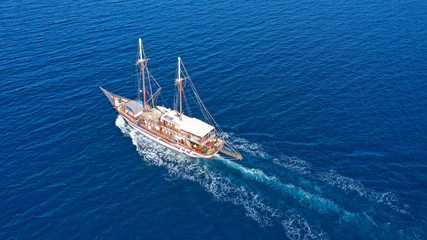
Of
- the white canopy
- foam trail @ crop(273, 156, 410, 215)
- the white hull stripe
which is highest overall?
the white canopy

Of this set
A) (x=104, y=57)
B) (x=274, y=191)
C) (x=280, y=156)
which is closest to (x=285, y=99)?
(x=280, y=156)

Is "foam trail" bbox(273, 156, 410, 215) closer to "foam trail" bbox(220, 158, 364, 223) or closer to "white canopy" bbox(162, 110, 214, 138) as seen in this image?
"foam trail" bbox(220, 158, 364, 223)

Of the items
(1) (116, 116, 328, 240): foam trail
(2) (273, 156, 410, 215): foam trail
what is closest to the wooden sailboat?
(1) (116, 116, 328, 240): foam trail

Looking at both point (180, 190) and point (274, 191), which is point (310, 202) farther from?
point (180, 190)

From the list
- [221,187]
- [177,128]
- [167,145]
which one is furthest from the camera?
[167,145]

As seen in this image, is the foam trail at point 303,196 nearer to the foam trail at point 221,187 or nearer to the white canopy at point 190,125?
the foam trail at point 221,187

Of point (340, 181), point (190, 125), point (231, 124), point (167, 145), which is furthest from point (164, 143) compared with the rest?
point (340, 181)

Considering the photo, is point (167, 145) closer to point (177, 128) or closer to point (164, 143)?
point (164, 143)
